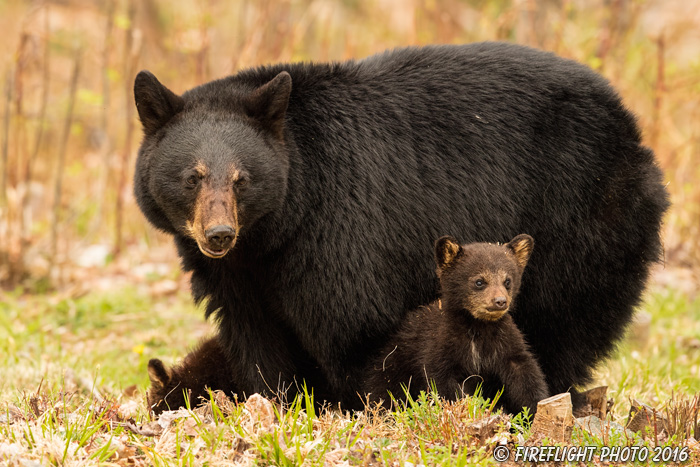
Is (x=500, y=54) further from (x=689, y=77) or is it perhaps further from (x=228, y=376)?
(x=689, y=77)

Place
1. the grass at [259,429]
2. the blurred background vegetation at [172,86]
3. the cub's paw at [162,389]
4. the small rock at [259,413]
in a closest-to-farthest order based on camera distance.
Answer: the grass at [259,429] < the small rock at [259,413] < the cub's paw at [162,389] < the blurred background vegetation at [172,86]

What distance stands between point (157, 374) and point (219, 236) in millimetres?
1498

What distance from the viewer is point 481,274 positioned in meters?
3.97

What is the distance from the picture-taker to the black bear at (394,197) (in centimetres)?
448

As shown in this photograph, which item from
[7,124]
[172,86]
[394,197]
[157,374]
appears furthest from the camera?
[172,86]

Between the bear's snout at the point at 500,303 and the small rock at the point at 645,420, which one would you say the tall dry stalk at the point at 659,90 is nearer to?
the small rock at the point at 645,420

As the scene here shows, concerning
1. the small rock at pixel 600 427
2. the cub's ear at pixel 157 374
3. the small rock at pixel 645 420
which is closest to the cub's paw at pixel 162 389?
the cub's ear at pixel 157 374

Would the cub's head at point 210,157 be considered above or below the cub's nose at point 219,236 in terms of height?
above

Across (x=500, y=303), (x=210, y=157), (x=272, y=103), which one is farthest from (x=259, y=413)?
(x=272, y=103)

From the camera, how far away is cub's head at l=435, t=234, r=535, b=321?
12.9 feet

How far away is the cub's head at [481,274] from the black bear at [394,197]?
538 mm

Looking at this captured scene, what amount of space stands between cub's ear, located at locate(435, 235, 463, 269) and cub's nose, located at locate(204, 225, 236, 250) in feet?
3.51

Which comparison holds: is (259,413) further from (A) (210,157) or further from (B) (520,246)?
(B) (520,246)

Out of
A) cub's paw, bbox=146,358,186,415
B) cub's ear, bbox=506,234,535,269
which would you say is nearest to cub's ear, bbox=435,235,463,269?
cub's ear, bbox=506,234,535,269
